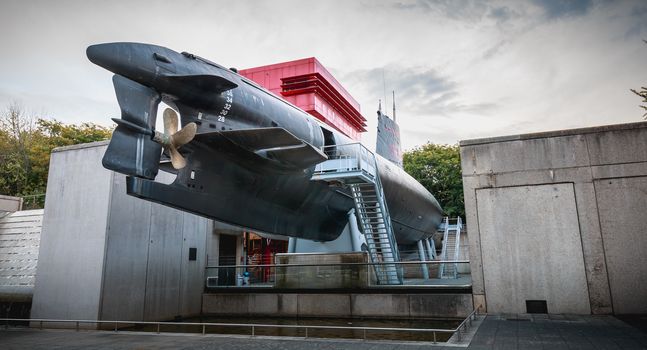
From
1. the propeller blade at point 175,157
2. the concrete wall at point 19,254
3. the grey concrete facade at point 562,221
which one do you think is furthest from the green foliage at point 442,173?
the propeller blade at point 175,157

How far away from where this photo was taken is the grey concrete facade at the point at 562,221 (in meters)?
11.2

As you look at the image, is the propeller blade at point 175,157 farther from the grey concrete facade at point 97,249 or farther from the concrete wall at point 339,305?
the concrete wall at point 339,305

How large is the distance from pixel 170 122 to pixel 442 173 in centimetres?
3828

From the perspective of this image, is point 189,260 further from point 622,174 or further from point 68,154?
point 622,174

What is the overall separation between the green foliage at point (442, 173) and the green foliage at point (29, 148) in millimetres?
33048

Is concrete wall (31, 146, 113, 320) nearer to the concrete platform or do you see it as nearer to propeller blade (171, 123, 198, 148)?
the concrete platform

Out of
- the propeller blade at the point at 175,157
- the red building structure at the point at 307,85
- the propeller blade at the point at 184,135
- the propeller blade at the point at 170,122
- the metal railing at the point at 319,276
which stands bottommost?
the metal railing at the point at 319,276

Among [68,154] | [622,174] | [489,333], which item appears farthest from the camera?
[68,154]

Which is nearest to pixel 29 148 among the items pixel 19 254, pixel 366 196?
pixel 19 254

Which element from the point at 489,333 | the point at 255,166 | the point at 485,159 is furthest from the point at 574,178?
the point at 255,166

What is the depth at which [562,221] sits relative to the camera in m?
11.9

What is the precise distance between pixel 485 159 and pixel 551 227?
2670 mm

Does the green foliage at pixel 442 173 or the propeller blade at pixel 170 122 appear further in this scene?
the green foliage at pixel 442 173

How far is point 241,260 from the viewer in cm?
1917
